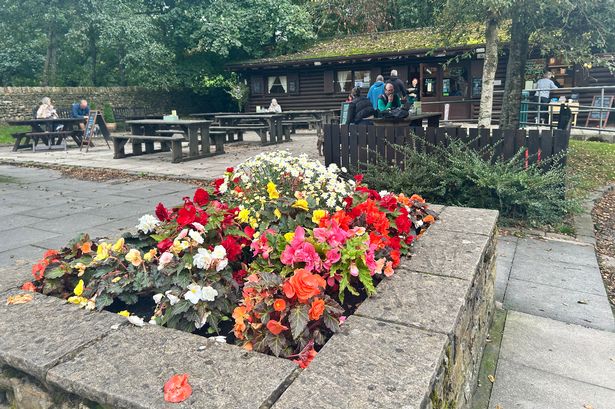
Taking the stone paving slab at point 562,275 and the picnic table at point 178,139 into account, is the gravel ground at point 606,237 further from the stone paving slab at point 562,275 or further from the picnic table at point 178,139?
the picnic table at point 178,139

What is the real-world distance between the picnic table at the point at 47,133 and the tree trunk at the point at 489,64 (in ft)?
35.7

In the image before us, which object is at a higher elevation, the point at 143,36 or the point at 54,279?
the point at 143,36

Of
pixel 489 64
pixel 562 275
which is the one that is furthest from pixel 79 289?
pixel 489 64

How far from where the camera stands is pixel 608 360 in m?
2.64

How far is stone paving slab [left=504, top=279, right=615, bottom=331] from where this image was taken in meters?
3.16

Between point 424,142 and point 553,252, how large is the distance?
202 centimetres

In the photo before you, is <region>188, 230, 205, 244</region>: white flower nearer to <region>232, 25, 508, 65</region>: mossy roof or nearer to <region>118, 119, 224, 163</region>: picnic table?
<region>118, 119, 224, 163</region>: picnic table

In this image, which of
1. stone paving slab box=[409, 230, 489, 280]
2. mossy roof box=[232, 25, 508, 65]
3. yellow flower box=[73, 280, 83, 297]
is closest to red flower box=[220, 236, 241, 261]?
yellow flower box=[73, 280, 83, 297]

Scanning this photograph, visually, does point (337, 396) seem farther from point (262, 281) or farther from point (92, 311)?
point (92, 311)

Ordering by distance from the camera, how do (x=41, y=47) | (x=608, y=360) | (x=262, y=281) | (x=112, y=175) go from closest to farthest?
(x=262, y=281) → (x=608, y=360) → (x=112, y=175) → (x=41, y=47)

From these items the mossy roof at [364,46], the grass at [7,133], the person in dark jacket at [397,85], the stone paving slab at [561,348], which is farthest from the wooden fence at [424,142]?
the grass at [7,133]

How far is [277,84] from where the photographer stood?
2278cm

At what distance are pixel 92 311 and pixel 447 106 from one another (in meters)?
Result: 19.0

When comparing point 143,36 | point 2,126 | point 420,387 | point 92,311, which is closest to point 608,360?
point 420,387
